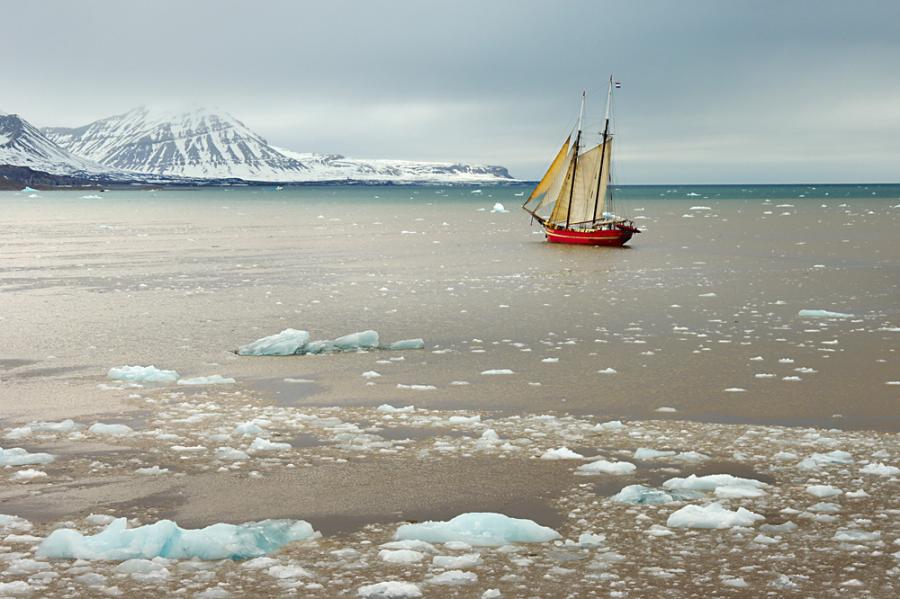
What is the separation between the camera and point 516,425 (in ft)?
35.0

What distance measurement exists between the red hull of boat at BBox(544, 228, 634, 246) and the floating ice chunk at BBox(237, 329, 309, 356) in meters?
33.9

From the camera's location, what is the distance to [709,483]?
827 cm

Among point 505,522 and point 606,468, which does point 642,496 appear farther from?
point 505,522

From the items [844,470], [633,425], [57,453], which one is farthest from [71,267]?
[844,470]

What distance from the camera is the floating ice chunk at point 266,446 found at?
31.6 ft

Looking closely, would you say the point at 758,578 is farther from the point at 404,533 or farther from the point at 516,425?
the point at 516,425

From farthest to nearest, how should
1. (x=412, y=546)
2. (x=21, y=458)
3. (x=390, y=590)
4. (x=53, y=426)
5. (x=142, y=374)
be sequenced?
1. (x=142, y=374)
2. (x=53, y=426)
3. (x=21, y=458)
4. (x=412, y=546)
5. (x=390, y=590)

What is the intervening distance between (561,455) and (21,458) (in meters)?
5.40

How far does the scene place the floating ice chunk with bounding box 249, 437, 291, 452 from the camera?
962 cm

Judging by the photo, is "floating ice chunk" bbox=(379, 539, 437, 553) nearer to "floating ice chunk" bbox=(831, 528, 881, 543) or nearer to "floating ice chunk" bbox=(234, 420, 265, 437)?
"floating ice chunk" bbox=(831, 528, 881, 543)

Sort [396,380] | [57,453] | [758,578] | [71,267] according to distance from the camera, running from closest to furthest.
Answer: [758,578]
[57,453]
[396,380]
[71,267]

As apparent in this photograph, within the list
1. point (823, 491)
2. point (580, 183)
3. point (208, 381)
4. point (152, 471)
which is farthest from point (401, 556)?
point (580, 183)

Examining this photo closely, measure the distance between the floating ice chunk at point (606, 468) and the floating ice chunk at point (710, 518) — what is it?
4.45ft

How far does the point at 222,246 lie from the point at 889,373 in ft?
118
